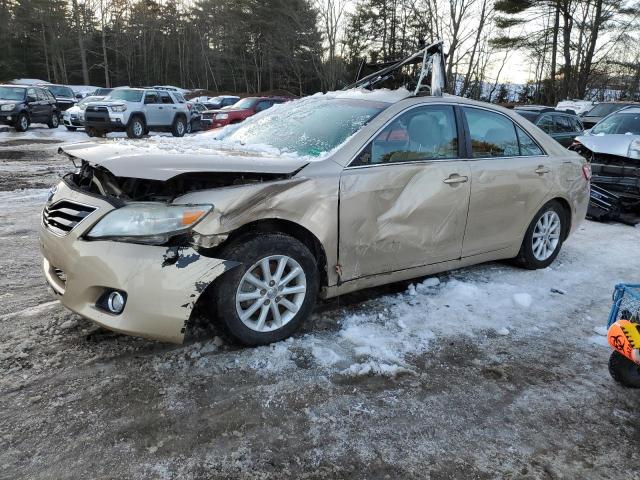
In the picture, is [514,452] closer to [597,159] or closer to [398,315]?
[398,315]

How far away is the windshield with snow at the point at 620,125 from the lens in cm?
844

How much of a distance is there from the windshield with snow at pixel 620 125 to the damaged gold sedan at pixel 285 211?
4980 mm

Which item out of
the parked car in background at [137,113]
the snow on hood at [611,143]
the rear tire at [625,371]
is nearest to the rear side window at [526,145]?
the rear tire at [625,371]

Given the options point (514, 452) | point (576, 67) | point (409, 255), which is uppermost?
point (576, 67)

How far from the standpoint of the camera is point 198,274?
9.27 feet

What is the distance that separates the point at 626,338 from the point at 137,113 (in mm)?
18806

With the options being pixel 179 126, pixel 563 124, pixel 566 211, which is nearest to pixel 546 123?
pixel 563 124

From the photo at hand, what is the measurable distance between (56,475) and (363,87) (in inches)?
165

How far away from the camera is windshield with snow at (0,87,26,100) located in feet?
64.7

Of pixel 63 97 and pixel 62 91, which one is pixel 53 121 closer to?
pixel 63 97

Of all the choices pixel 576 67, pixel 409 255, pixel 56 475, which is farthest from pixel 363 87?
pixel 576 67

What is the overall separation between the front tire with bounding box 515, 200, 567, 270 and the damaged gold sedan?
8.5 inches

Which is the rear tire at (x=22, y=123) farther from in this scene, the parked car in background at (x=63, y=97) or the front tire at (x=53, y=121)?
the parked car in background at (x=63, y=97)

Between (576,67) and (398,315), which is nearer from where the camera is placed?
(398,315)
